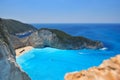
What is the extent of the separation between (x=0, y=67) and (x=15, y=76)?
4.86 ft

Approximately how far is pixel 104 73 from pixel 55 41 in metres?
49.1

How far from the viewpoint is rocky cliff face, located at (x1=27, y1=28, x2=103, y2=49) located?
5062 centimetres

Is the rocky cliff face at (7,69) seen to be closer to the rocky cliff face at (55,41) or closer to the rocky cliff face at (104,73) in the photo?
the rocky cliff face at (104,73)

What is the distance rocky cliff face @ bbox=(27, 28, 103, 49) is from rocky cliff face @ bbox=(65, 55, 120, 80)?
47.2 m

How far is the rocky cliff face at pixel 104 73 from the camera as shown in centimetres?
224

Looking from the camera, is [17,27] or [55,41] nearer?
[55,41]

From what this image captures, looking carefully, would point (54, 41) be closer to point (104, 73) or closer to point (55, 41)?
point (55, 41)

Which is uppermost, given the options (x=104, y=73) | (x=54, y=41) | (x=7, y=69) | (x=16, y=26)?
(x=104, y=73)

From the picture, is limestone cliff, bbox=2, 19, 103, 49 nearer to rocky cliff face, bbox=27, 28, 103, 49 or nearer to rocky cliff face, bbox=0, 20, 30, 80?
rocky cliff face, bbox=27, 28, 103, 49

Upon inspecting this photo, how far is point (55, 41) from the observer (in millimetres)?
51406

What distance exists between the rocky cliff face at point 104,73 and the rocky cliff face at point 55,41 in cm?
4721

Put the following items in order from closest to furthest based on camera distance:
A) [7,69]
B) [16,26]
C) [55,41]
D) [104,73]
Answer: [104,73]
[7,69]
[55,41]
[16,26]

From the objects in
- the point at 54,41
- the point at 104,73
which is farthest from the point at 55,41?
the point at 104,73

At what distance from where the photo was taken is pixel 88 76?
2.35 metres
